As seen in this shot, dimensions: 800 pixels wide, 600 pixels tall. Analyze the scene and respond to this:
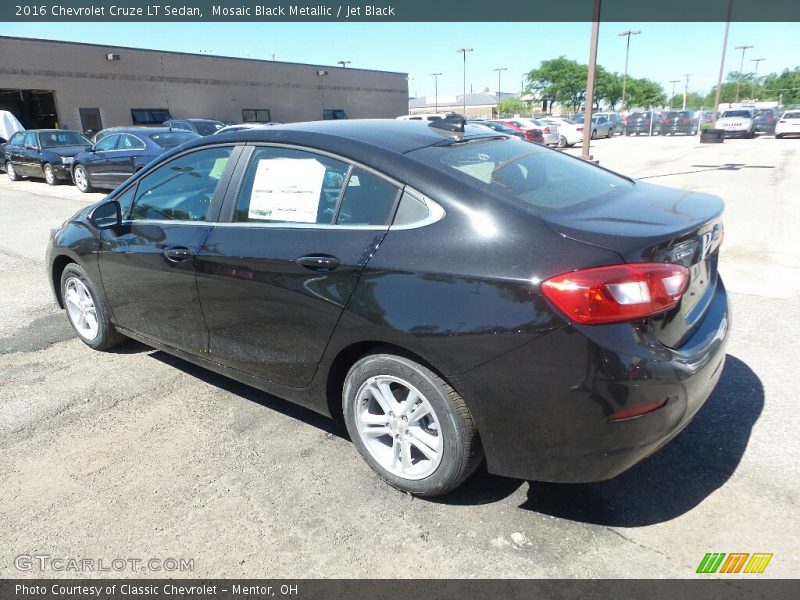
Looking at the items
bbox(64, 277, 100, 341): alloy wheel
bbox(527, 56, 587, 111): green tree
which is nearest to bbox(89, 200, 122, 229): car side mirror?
bbox(64, 277, 100, 341): alloy wheel

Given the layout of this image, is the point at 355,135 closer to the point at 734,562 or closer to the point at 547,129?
the point at 734,562

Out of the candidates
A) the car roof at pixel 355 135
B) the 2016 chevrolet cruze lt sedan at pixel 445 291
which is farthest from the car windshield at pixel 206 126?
the car roof at pixel 355 135

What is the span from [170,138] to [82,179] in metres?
3.18

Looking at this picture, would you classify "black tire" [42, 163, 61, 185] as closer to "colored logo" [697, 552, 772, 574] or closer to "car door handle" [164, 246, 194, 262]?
"car door handle" [164, 246, 194, 262]

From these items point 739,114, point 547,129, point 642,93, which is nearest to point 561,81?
point 642,93

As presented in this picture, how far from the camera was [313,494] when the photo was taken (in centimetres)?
269

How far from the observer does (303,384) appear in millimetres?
2875

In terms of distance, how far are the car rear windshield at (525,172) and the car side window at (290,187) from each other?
1.41 ft

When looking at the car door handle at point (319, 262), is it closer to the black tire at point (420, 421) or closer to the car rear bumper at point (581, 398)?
the black tire at point (420, 421)

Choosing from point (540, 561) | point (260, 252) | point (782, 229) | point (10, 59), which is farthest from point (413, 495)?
point (10, 59)

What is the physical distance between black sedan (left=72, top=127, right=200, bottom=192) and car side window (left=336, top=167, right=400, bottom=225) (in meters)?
11.3

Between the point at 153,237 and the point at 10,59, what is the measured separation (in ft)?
106

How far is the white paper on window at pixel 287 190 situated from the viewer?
2809 millimetres

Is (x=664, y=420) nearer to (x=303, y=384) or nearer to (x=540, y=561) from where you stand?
(x=540, y=561)
